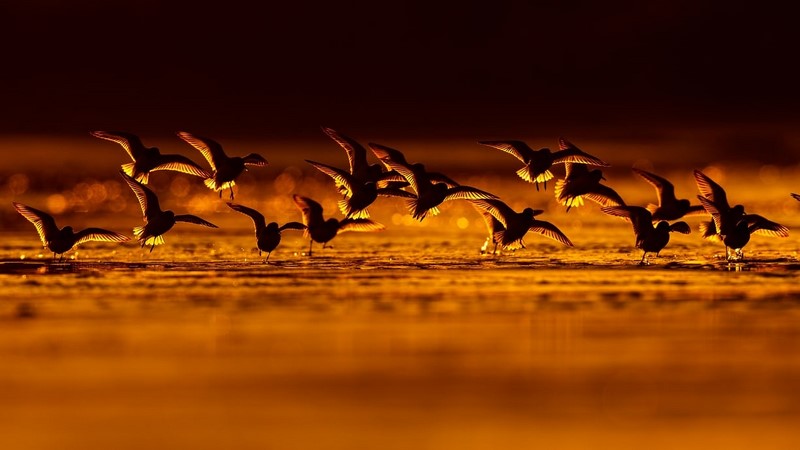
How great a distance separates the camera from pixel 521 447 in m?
13.0

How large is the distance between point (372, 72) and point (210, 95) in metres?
5.03

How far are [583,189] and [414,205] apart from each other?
2.82 metres

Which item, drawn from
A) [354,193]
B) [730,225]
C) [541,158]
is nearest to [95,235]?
[354,193]

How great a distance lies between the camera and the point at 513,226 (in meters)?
26.6

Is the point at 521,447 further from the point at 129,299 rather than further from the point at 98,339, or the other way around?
the point at 129,299

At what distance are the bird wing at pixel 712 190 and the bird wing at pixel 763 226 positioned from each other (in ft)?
1.22

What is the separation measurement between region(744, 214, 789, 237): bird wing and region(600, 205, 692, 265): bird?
2.87 feet

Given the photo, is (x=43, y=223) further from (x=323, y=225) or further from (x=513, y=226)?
(x=513, y=226)

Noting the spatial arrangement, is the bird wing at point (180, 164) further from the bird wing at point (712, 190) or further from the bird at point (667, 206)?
the bird wing at point (712, 190)

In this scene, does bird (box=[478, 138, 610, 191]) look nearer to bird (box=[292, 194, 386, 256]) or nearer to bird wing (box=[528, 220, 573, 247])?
bird wing (box=[528, 220, 573, 247])

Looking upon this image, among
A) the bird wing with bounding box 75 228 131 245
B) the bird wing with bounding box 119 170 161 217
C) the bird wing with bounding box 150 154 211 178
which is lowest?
the bird wing with bounding box 75 228 131 245

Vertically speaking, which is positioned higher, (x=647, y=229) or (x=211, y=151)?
(x=211, y=151)

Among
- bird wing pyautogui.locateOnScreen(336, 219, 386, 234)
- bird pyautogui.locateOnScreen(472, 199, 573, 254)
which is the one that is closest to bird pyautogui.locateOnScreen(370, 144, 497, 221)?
bird pyautogui.locateOnScreen(472, 199, 573, 254)

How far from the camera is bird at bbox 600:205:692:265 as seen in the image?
25734 millimetres
